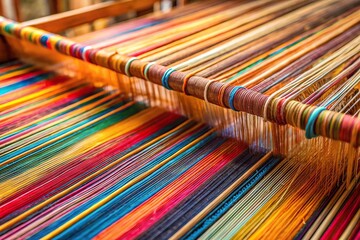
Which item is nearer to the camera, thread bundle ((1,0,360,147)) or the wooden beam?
thread bundle ((1,0,360,147))

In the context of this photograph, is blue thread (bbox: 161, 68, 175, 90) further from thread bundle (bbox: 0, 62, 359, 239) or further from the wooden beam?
the wooden beam

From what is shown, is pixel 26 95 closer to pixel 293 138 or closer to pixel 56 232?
pixel 56 232

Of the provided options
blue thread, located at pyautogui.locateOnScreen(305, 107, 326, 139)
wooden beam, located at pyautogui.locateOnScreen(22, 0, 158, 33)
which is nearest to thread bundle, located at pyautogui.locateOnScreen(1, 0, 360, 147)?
blue thread, located at pyautogui.locateOnScreen(305, 107, 326, 139)

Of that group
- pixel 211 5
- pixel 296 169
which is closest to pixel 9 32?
pixel 211 5

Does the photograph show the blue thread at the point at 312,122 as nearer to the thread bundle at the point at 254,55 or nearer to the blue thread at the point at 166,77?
the thread bundle at the point at 254,55

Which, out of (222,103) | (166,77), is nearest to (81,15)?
(166,77)

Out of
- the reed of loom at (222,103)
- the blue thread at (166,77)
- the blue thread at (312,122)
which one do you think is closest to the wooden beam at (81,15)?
the reed of loom at (222,103)

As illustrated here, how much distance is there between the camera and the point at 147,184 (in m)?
0.84

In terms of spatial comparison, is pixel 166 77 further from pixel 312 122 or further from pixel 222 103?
pixel 312 122

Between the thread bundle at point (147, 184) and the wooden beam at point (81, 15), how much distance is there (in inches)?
17.3

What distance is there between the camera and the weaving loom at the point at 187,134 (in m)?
0.74

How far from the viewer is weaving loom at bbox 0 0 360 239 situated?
743mm

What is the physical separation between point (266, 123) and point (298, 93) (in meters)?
0.10

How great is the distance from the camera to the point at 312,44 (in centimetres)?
120
